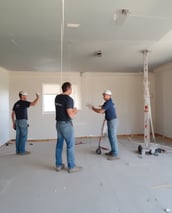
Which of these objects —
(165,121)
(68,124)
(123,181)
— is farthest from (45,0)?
(165,121)

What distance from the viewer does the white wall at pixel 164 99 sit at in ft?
21.1

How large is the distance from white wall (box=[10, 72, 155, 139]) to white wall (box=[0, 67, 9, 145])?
0.27 metres

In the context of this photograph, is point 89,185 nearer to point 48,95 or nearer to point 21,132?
point 21,132

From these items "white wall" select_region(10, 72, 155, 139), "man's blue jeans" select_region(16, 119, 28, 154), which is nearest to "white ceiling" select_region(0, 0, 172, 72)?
"white wall" select_region(10, 72, 155, 139)

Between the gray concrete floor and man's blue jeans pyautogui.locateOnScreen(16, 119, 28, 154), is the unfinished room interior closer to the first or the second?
the gray concrete floor

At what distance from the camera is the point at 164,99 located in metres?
6.78

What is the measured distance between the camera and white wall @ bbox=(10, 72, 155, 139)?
6805 mm

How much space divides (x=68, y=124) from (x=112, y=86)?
4.38 m

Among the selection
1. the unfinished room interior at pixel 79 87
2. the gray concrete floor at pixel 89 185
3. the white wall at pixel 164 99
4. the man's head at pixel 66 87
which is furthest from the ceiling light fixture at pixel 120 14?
the white wall at pixel 164 99

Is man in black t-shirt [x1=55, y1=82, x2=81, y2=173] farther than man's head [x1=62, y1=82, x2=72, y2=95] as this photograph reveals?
No

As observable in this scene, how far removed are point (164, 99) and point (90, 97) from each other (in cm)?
264

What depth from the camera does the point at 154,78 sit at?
7496 millimetres

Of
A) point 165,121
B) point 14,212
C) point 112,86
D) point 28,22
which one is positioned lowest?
point 14,212

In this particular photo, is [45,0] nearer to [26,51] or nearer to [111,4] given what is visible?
[111,4]
